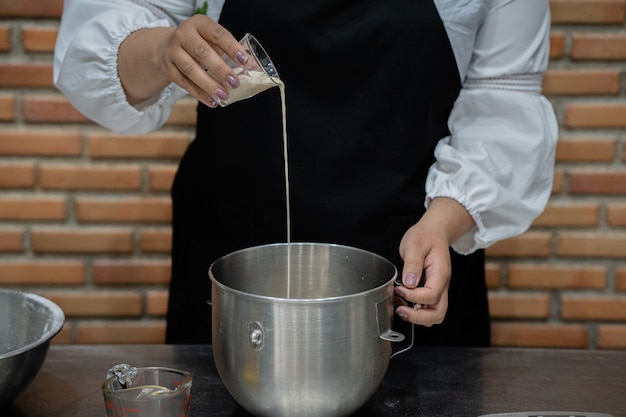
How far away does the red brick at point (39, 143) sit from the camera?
5.90 ft

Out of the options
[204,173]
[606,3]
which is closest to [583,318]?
[606,3]

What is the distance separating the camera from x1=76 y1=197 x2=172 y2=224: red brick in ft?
6.04

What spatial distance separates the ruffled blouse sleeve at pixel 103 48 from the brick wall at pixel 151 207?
0.49 meters

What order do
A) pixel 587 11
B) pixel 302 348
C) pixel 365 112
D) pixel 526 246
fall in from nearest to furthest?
pixel 302 348 → pixel 365 112 → pixel 587 11 → pixel 526 246

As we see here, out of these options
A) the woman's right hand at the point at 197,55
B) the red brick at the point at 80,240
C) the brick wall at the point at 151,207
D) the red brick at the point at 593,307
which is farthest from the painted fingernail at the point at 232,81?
the red brick at the point at 593,307

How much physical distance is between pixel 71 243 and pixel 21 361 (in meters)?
0.99

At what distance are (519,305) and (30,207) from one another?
1.14 meters

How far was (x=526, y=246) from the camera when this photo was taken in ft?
6.06

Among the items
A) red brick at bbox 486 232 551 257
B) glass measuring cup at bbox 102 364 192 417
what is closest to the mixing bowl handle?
glass measuring cup at bbox 102 364 192 417

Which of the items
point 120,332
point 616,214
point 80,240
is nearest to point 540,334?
point 616,214

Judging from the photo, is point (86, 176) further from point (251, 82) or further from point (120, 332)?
point (251, 82)

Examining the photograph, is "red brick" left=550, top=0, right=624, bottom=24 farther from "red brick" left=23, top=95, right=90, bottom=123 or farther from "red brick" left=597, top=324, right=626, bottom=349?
"red brick" left=23, top=95, right=90, bottom=123

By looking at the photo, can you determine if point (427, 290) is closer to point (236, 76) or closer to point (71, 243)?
point (236, 76)

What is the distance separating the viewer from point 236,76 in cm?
95
